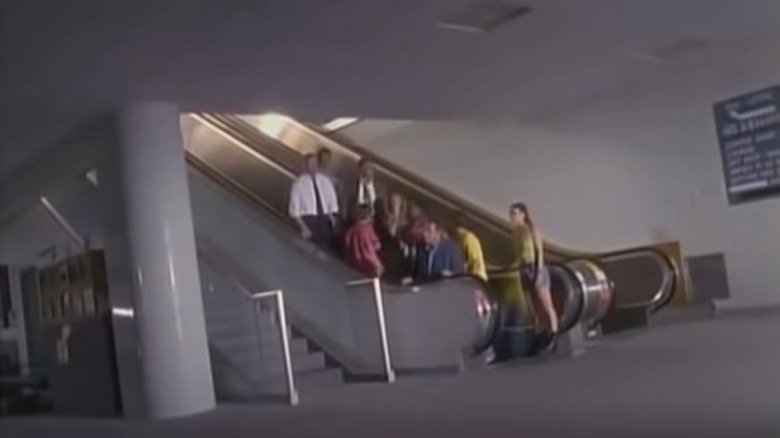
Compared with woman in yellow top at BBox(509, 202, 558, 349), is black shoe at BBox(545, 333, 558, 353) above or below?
below

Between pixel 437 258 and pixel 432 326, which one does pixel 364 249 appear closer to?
pixel 437 258

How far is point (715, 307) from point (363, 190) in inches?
183

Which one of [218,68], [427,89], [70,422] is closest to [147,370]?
[70,422]

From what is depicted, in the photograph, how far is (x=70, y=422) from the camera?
337 inches

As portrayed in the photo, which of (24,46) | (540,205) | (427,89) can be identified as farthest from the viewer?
(540,205)

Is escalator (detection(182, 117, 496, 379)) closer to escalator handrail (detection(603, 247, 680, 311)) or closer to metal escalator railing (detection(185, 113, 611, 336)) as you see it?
metal escalator railing (detection(185, 113, 611, 336))

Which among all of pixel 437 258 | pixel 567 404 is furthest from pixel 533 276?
pixel 567 404

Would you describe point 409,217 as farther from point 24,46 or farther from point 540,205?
point 24,46

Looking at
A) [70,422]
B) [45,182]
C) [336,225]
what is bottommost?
[70,422]

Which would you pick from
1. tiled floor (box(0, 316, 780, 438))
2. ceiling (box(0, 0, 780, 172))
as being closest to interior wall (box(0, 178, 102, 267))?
ceiling (box(0, 0, 780, 172))

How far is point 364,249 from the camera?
10.2 meters

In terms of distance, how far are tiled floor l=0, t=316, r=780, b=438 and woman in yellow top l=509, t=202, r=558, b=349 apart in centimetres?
72

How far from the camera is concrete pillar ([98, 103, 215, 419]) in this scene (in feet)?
25.5

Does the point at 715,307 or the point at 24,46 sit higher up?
the point at 24,46
